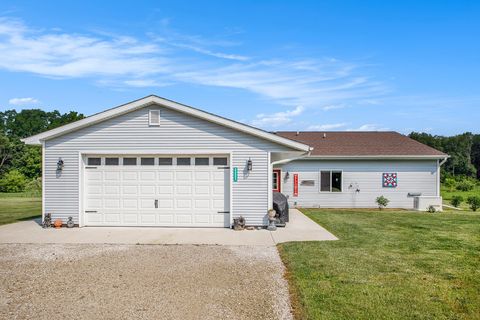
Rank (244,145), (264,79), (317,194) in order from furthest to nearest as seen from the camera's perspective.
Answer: (264,79)
(317,194)
(244,145)

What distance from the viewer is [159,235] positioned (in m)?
10.2

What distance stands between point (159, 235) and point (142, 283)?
4417 millimetres

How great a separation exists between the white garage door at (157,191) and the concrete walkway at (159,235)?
0.45m

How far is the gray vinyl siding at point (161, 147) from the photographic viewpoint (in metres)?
11.4

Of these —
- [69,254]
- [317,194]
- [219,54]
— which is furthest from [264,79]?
[69,254]

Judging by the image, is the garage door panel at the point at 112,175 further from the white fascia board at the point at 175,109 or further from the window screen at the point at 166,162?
the white fascia board at the point at 175,109

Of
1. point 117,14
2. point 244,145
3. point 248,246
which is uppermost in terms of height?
point 117,14

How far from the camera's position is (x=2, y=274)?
6.39m

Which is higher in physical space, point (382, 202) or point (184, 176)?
point (184, 176)

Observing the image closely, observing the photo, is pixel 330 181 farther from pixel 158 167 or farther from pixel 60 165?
pixel 60 165

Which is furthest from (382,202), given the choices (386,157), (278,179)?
(278,179)

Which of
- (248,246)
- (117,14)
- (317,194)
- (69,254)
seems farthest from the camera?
(317,194)

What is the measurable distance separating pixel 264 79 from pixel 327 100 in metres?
5.48

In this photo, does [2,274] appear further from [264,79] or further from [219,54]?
[264,79]
